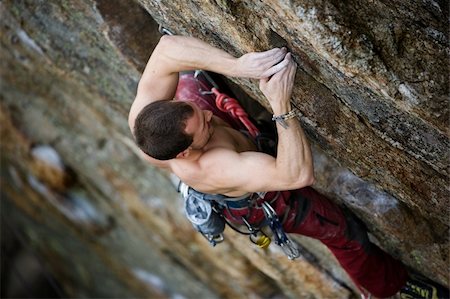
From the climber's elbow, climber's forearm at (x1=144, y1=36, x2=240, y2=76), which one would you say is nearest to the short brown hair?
climber's forearm at (x1=144, y1=36, x2=240, y2=76)

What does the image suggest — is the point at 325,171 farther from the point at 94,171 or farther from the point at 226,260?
the point at 94,171

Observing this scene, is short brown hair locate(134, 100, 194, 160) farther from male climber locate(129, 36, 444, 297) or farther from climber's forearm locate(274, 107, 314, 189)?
climber's forearm locate(274, 107, 314, 189)

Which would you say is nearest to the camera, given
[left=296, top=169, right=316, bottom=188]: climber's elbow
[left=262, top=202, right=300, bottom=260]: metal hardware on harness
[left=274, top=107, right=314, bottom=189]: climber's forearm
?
[left=274, top=107, right=314, bottom=189]: climber's forearm

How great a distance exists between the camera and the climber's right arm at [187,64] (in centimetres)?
264

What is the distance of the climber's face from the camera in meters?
2.85

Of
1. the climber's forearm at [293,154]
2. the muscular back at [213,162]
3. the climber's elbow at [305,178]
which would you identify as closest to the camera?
the climber's forearm at [293,154]

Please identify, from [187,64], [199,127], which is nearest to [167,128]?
[199,127]

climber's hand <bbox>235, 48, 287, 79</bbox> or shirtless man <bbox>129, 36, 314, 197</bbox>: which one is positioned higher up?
climber's hand <bbox>235, 48, 287, 79</bbox>

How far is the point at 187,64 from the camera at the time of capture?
2.95 meters

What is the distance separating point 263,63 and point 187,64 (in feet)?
1.45

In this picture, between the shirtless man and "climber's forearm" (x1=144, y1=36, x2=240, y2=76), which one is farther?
"climber's forearm" (x1=144, y1=36, x2=240, y2=76)

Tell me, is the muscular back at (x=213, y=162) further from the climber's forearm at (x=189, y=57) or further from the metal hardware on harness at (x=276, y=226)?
the climber's forearm at (x=189, y=57)

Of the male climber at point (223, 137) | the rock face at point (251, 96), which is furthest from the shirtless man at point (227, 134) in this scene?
the rock face at point (251, 96)

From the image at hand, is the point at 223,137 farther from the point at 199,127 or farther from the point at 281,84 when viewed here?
the point at 281,84
